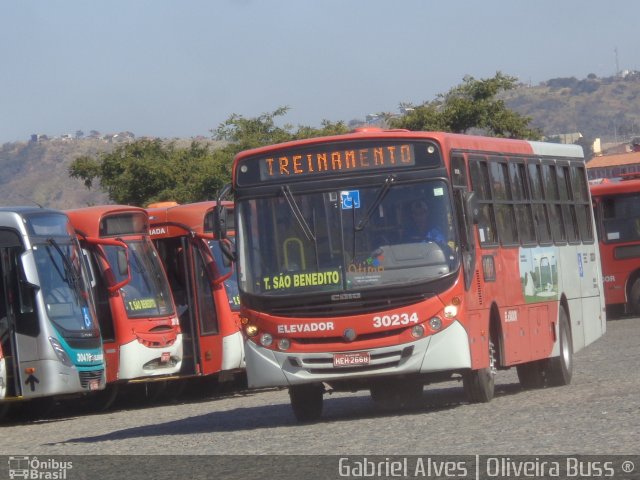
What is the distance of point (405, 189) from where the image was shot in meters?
14.6

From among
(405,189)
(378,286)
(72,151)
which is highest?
(72,151)

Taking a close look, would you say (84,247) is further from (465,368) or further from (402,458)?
(402,458)

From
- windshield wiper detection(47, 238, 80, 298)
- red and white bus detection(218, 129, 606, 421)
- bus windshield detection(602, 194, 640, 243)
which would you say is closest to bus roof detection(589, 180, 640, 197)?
bus windshield detection(602, 194, 640, 243)

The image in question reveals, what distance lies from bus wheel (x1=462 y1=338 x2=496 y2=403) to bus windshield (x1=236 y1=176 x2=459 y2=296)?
4.41ft

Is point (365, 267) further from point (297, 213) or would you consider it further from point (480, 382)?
point (480, 382)

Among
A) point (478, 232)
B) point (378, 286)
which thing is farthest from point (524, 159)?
point (378, 286)

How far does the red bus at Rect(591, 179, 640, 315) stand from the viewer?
36.7 meters

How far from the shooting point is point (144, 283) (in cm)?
2323

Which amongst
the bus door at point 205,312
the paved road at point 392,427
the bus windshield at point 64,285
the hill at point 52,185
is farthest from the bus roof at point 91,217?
the hill at point 52,185

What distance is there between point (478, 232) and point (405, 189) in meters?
1.25

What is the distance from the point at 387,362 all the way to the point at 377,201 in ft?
5.27

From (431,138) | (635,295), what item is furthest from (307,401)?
(635,295)

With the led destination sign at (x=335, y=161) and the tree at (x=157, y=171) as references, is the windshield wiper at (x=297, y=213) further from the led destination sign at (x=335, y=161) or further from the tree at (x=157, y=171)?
the tree at (x=157, y=171)

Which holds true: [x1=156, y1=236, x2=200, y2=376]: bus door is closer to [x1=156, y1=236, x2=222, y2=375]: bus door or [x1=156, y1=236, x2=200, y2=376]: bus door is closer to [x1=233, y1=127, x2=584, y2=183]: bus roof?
[x1=156, y1=236, x2=222, y2=375]: bus door
